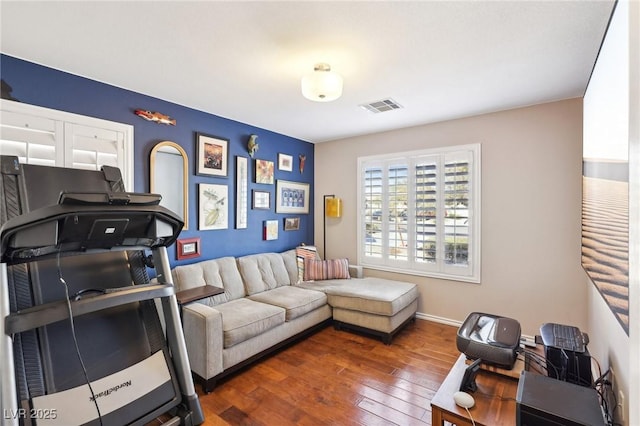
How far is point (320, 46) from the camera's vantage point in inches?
77.0

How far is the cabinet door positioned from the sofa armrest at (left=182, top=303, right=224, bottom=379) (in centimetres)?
162

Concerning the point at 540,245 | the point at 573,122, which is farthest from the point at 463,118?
the point at 540,245

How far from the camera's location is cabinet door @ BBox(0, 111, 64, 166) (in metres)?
2.09

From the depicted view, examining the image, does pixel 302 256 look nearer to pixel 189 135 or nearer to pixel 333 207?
pixel 333 207

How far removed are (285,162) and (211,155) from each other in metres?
1.22

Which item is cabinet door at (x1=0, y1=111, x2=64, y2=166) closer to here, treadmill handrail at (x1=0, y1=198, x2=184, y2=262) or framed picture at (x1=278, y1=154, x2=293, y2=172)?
treadmill handrail at (x1=0, y1=198, x2=184, y2=262)

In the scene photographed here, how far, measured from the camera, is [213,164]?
11.1 ft

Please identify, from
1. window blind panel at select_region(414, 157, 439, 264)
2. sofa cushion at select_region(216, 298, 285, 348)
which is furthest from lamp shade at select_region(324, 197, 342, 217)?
sofa cushion at select_region(216, 298, 285, 348)

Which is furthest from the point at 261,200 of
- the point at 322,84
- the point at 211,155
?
the point at 322,84

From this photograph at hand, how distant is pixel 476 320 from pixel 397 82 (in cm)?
194

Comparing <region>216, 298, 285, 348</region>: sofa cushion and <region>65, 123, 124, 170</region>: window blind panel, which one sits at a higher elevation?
<region>65, 123, 124, 170</region>: window blind panel

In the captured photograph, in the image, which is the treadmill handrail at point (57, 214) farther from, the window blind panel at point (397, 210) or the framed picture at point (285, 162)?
the window blind panel at point (397, 210)

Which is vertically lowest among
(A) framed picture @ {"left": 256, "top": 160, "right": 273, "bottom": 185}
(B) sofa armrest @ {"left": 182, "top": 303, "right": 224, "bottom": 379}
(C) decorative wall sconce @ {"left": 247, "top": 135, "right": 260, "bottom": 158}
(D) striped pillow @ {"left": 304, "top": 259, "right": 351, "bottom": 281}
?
(B) sofa armrest @ {"left": 182, "top": 303, "right": 224, "bottom": 379}

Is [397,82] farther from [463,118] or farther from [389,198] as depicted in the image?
[389,198]
